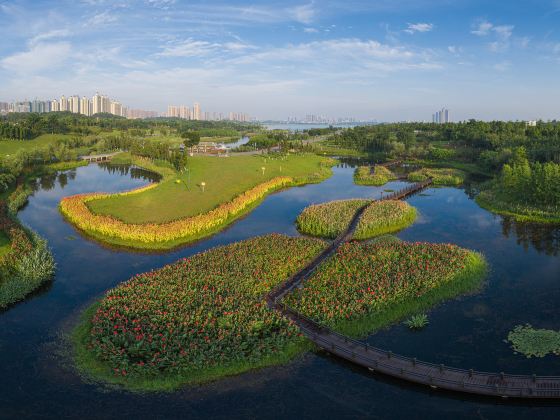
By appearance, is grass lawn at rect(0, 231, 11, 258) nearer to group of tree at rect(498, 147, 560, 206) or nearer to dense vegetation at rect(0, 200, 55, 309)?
dense vegetation at rect(0, 200, 55, 309)

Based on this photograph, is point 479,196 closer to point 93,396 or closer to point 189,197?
point 189,197

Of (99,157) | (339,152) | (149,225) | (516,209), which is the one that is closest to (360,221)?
(149,225)

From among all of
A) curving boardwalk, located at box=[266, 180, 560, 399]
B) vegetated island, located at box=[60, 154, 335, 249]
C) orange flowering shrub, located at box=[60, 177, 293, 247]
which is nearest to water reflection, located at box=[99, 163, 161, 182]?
vegetated island, located at box=[60, 154, 335, 249]

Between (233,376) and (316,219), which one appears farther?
(316,219)

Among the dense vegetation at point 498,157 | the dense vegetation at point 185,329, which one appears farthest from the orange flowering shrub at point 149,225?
the dense vegetation at point 498,157

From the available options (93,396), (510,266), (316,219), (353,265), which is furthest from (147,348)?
(510,266)

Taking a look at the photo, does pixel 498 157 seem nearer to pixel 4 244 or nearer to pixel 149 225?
pixel 149 225
